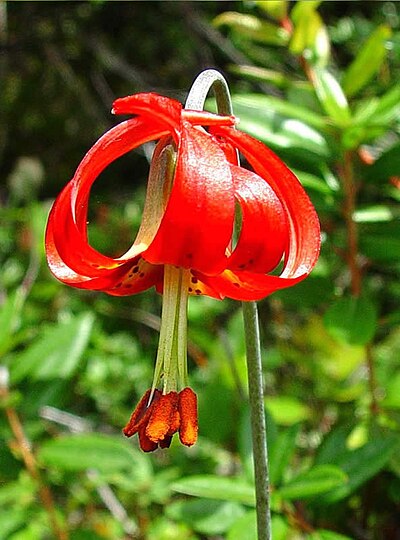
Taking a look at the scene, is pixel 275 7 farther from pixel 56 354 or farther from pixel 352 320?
pixel 56 354

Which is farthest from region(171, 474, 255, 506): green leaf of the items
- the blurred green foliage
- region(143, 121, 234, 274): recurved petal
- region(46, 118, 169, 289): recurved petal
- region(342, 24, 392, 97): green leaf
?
region(342, 24, 392, 97): green leaf

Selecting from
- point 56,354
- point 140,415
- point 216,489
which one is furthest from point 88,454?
point 140,415

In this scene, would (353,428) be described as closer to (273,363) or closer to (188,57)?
(273,363)

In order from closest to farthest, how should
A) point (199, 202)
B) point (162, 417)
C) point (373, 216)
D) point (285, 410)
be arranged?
point (199, 202), point (162, 417), point (373, 216), point (285, 410)

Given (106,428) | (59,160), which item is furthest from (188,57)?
(106,428)

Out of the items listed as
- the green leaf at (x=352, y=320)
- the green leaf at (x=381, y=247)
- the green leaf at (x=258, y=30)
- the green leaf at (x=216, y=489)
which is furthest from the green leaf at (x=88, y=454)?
the green leaf at (x=258, y=30)

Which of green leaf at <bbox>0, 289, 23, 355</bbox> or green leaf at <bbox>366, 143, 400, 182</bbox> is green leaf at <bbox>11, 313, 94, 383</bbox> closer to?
green leaf at <bbox>0, 289, 23, 355</bbox>

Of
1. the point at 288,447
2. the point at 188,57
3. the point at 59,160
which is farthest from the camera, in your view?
the point at 59,160
